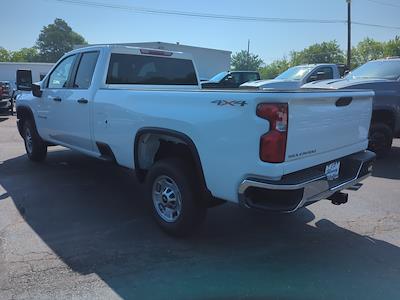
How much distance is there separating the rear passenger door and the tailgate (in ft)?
10.1

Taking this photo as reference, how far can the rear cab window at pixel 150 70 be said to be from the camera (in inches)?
238

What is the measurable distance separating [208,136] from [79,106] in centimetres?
279

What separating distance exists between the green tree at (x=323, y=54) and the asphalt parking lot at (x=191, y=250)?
8218 cm

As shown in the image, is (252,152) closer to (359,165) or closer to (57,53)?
(359,165)

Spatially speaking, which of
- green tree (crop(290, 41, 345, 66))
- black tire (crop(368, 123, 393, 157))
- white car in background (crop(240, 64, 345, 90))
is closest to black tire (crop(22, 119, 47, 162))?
black tire (crop(368, 123, 393, 157))

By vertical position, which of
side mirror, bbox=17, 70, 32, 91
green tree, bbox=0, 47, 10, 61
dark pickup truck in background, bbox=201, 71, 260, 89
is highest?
green tree, bbox=0, 47, 10, 61

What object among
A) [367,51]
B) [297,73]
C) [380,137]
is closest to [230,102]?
[380,137]

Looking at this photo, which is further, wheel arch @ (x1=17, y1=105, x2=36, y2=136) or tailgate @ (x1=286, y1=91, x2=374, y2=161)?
wheel arch @ (x1=17, y1=105, x2=36, y2=136)

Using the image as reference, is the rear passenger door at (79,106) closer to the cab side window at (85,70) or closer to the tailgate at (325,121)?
the cab side window at (85,70)

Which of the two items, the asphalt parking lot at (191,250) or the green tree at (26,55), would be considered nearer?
the asphalt parking lot at (191,250)

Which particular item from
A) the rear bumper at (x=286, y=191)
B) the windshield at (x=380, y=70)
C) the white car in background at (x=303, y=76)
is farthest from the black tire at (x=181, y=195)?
the white car in background at (x=303, y=76)

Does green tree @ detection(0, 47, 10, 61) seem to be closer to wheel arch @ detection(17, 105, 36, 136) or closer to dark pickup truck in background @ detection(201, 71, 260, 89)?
dark pickup truck in background @ detection(201, 71, 260, 89)

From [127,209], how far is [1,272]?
197 cm

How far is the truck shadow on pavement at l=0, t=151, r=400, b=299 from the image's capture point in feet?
11.9
